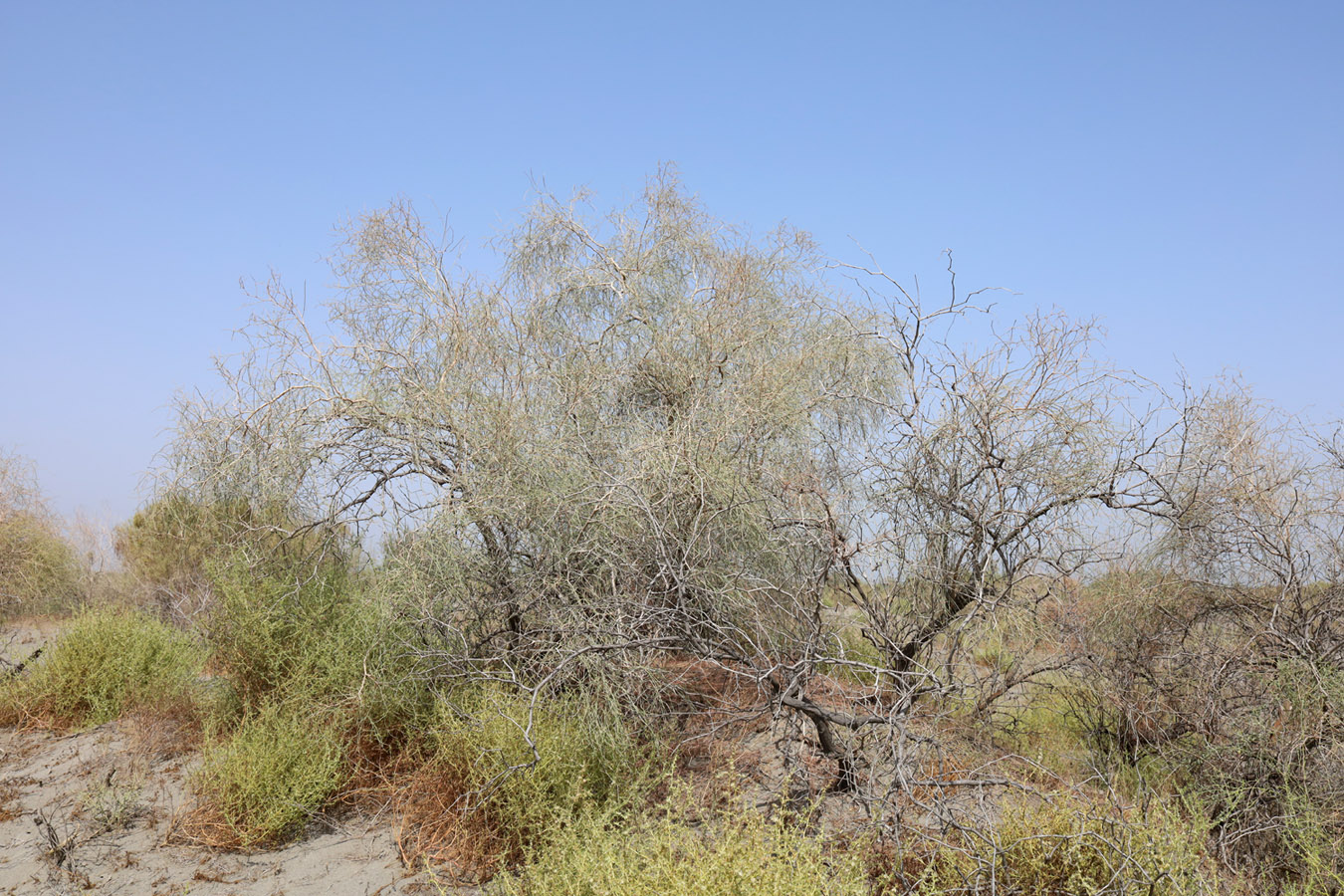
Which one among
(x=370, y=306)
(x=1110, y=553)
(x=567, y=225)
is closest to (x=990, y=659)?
(x=1110, y=553)

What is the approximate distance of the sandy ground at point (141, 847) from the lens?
4934 mm

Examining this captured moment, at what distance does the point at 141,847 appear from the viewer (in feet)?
17.7

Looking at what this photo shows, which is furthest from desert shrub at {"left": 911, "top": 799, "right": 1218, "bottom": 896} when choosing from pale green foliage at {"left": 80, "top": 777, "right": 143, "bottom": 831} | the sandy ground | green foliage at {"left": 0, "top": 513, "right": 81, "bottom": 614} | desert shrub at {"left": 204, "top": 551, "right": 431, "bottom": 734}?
green foliage at {"left": 0, "top": 513, "right": 81, "bottom": 614}

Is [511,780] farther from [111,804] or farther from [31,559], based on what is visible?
[31,559]

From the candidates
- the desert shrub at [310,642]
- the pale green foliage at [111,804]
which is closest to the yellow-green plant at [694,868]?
the desert shrub at [310,642]

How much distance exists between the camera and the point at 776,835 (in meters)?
3.59

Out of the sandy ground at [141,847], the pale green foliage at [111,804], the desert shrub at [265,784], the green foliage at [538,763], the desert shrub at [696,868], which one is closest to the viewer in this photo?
the desert shrub at [696,868]

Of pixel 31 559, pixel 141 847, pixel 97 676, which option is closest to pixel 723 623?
pixel 141 847

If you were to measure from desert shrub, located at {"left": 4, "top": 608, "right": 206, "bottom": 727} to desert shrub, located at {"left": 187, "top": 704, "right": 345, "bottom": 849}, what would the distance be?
2152 mm

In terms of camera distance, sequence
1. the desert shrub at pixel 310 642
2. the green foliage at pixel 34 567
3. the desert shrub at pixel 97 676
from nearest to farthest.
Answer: the desert shrub at pixel 310 642 → the desert shrub at pixel 97 676 → the green foliage at pixel 34 567

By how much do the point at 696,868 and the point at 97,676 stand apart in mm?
6765

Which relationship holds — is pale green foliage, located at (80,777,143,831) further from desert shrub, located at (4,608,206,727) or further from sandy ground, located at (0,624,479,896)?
desert shrub, located at (4,608,206,727)

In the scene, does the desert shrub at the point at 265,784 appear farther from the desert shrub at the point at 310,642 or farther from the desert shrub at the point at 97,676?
the desert shrub at the point at 97,676

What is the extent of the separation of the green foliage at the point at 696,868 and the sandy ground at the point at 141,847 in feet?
2.41
